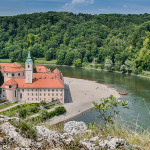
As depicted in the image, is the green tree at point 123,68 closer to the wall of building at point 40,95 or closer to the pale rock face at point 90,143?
the wall of building at point 40,95

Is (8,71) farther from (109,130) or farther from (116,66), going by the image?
(116,66)

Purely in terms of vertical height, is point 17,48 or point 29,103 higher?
point 17,48

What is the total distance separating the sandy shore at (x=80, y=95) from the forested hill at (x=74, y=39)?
2914cm

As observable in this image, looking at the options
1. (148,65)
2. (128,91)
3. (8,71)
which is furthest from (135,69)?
(8,71)

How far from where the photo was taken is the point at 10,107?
37281mm

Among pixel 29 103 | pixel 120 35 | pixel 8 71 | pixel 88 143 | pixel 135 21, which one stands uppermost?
pixel 135 21

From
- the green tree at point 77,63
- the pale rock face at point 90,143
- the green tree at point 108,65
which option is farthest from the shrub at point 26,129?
the green tree at point 77,63

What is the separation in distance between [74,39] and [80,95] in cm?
7149

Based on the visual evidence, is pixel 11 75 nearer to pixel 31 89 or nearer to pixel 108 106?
pixel 31 89

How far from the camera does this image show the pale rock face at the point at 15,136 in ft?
17.2

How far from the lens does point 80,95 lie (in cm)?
4741

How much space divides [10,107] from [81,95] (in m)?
15.7

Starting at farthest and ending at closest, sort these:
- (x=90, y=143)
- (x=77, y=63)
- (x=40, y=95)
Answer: (x=77, y=63) → (x=40, y=95) → (x=90, y=143)

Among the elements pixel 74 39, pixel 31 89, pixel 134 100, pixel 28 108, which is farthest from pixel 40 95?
pixel 74 39
